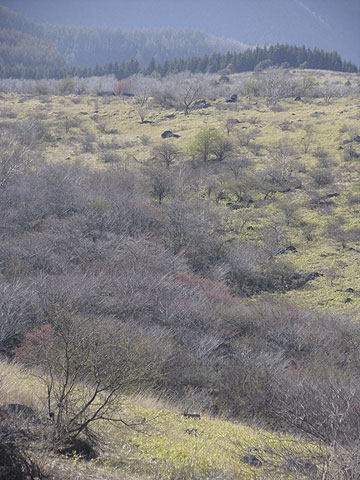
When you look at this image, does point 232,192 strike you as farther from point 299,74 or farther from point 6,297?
point 299,74

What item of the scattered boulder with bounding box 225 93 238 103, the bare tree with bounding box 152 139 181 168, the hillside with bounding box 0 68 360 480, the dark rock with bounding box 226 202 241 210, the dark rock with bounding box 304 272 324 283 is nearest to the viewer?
the hillside with bounding box 0 68 360 480

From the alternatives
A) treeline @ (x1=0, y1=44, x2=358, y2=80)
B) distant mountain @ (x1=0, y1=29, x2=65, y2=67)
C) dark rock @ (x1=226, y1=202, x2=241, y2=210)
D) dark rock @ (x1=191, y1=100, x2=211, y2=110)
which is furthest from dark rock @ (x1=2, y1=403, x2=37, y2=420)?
distant mountain @ (x1=0, y1=29, x2=65, y2=67)

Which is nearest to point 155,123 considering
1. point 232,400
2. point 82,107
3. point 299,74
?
point 82,107

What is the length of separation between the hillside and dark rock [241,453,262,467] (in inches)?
1.1

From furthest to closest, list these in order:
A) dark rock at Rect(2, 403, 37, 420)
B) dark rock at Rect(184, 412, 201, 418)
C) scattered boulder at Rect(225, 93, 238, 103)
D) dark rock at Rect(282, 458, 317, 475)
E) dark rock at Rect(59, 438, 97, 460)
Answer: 1. scattered boulder at Rect(225, 93, 238, 103)
2. dark rock at Rect(184, 412, 201, 418)
3. dark rock at Rect(282, 458, 317, 475)
4. dark rock at Rect(2, 403, 37, 420)
5. dark rock at Rect(59, 438, 97, 460)

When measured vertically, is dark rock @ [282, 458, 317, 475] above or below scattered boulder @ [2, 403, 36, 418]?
below

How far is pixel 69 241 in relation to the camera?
14930mm

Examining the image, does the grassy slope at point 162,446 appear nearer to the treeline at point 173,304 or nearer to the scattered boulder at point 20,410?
the scattered boulder at point 20,410

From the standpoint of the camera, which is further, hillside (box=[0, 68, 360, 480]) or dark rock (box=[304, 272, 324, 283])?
dark rock (box=[304, 272, 324, 283])

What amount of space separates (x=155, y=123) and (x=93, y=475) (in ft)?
150

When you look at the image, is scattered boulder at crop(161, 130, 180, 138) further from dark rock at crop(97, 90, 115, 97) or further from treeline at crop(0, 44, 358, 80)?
treeline at crop(0, 44, 358, 80)

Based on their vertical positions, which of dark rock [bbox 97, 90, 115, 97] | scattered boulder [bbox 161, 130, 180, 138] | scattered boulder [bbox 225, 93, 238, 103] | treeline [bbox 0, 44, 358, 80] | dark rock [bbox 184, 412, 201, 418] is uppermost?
treeline [bbox 0, 44, 358, 80]

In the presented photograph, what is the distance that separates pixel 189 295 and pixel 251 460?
772cm

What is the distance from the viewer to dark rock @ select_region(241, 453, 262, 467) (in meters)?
4.84
